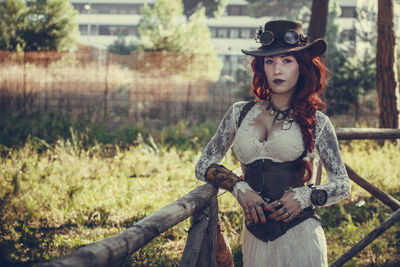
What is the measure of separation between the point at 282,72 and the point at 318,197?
644 millimetres

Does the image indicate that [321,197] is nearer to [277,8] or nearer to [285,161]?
[285,161]

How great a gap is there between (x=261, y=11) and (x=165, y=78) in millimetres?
29553

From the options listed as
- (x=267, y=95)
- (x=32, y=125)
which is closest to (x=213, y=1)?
(x=32, y=125)

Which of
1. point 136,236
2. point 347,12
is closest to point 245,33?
point 347,12

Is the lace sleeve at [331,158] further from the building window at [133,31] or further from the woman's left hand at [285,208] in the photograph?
the building window at [133,31]

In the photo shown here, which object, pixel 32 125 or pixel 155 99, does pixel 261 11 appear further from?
pixel 32 125

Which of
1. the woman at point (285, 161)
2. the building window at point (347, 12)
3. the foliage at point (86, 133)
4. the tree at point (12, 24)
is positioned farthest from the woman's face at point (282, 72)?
the building window at point (347, 12)

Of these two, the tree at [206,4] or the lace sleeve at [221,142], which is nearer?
the lace sleeve at [221,142]

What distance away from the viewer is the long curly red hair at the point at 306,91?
2.44 metres

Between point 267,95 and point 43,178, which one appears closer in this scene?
point 267,95

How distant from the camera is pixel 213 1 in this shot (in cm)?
3866

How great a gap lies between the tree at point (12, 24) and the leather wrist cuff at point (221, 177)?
1783 cm

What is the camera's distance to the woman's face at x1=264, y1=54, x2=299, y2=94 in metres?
2.51

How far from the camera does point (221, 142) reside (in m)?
2.66
